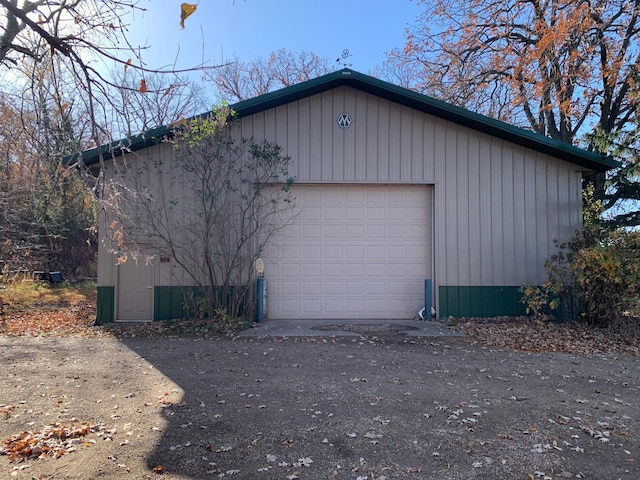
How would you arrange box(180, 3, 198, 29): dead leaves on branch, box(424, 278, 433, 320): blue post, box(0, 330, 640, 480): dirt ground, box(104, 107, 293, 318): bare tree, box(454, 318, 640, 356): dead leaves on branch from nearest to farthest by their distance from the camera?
box(180, 3, 198, 29): dead leaves on branch, box(0, 330, 640, 480): dirt ground, box(454, 318, 640, 356): dead leaves on branch, box(104, 107, 293, 318): bare tree, box(424, 278, 433, 320): blue post

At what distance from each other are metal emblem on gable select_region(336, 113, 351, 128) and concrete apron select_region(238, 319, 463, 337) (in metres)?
3.93

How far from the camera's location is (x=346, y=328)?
28.5 feet

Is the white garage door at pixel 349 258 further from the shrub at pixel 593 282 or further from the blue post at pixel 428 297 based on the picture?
the shrub at pixel 593 282

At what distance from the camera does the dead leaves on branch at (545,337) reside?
727 centimetres

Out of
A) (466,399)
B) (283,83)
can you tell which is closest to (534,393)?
(466,399)

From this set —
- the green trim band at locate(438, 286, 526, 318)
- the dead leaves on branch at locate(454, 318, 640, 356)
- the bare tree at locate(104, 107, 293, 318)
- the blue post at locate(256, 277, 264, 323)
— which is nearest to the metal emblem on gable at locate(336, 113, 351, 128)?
the bare tree at locate(104, 107, 293, 318)

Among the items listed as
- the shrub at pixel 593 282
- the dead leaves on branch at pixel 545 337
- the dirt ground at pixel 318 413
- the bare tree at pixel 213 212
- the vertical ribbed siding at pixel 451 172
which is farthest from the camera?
the vertical ribbed siding at pixel 451 172

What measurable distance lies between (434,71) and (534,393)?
1267 cm

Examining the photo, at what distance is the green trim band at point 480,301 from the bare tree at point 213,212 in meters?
3.62

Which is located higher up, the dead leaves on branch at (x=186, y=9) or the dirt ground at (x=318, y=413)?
the dead leaves on branch at (x=186, y=9)

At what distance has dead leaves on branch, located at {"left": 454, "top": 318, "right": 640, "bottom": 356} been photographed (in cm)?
727

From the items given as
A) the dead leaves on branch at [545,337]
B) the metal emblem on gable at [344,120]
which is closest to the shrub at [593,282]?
the dead leaves on branch at [545,337]

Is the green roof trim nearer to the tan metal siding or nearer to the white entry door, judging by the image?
the tan metal siding

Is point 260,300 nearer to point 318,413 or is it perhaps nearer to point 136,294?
point 136,294
